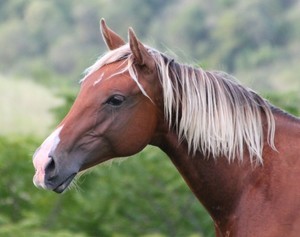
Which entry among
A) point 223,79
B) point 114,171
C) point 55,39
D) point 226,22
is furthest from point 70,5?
point 223,79

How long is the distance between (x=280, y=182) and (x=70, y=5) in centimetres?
5502

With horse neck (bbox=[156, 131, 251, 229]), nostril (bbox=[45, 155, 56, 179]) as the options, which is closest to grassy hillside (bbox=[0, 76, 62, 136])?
horse neck (bbox=[156, 131, 251, 229])

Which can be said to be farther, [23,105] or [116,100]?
[23,105]

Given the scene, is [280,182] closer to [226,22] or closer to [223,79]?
[223,79]

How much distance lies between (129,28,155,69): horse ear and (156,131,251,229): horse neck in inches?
13.6

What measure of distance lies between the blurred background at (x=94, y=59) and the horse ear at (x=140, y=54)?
0.86ft

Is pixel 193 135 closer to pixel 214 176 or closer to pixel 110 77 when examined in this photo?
pixel 214 176

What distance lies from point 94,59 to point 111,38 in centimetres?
47

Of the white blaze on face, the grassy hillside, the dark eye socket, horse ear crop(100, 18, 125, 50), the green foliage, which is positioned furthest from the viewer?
the grassy hillside

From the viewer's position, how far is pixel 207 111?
430 centimetres

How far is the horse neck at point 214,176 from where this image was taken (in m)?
4.35

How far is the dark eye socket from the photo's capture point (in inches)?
168

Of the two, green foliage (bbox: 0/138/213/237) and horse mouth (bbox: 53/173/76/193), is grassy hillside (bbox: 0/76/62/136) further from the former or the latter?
horse mouth (bbox: 53/173/76/193)

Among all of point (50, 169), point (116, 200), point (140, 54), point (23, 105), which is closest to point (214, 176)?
point (140, 54)
